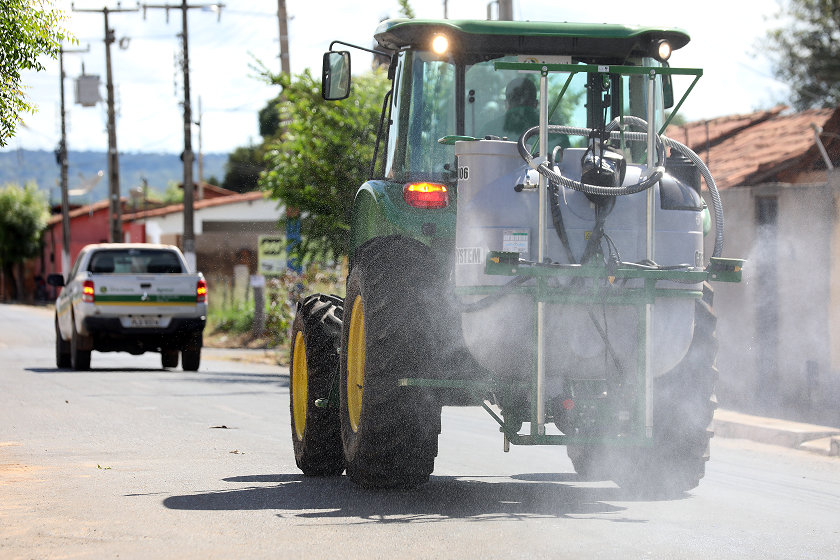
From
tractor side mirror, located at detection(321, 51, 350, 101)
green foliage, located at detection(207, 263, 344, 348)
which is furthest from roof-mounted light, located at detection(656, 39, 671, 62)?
green foliage, located at detection(207, 263, 344, 348)

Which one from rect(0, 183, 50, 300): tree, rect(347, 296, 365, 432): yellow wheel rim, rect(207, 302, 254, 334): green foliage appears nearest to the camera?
rect(347, 296, 365, 432): yellow wheel rim

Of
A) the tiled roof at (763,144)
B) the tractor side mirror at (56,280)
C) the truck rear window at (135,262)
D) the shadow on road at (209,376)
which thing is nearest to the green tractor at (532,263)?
the tiled roof at (763,144)

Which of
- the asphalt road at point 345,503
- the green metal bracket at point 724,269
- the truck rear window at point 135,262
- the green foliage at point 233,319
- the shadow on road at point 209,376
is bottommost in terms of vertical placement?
the green foliage at point 233,319

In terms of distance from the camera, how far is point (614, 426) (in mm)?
6824

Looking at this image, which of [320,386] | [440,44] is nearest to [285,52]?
[320,386]

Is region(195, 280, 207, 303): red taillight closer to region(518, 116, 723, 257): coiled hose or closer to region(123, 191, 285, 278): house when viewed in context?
region(518, 116, 723, 257): coiled hose

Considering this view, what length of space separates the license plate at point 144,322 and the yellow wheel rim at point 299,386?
11195 mm

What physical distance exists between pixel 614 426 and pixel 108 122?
44.9m

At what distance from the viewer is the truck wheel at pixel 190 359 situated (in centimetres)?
2112

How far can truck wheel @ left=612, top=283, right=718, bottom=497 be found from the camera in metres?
7.54

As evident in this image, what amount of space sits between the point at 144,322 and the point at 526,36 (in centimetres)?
1334

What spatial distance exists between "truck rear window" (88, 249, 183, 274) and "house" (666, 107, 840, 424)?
8958 millimetres

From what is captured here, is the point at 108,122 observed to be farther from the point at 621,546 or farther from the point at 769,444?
the point at 621,546

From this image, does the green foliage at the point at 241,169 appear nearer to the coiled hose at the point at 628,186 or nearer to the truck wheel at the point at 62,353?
the truck wheel at the point at 62,353
